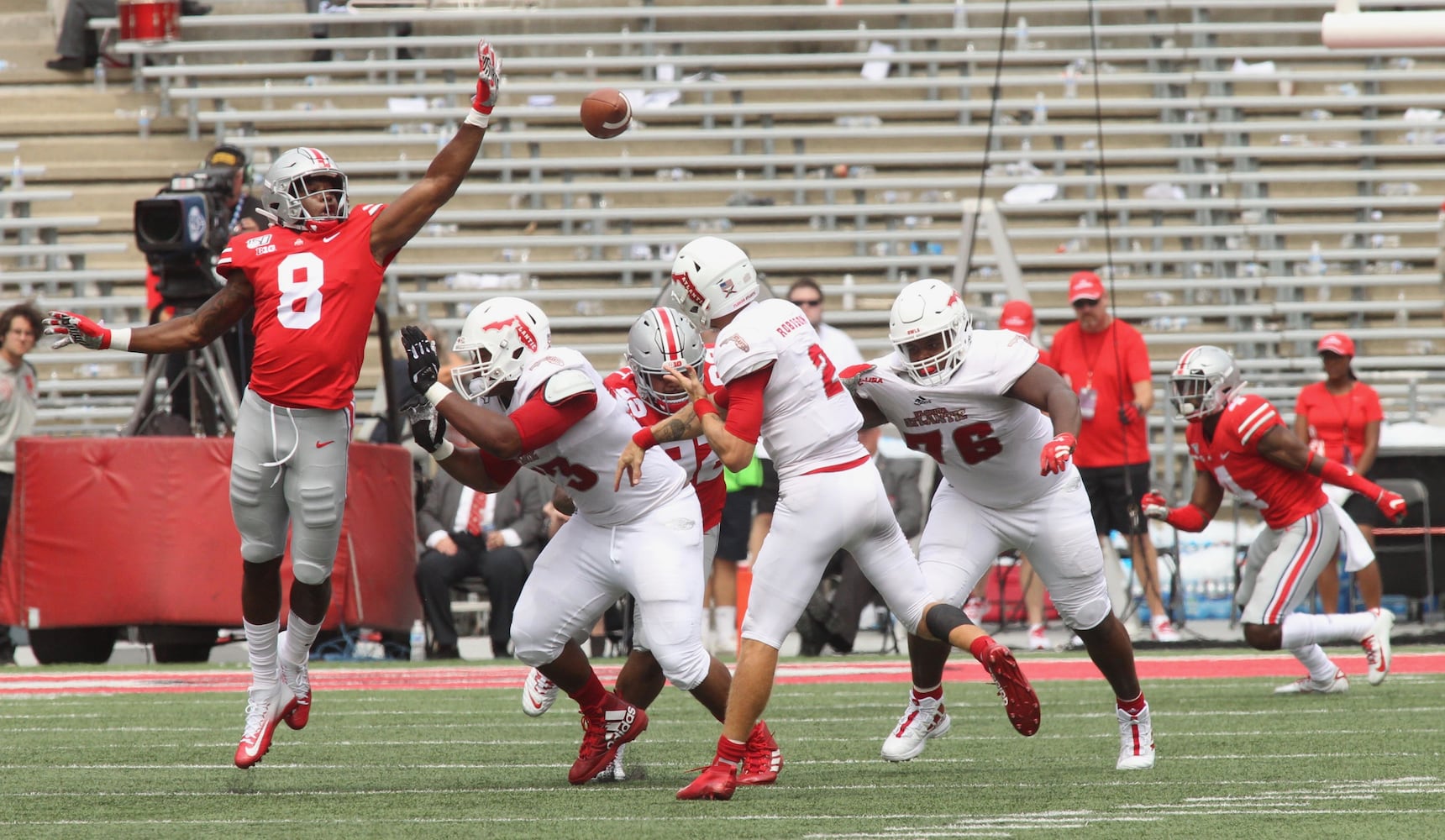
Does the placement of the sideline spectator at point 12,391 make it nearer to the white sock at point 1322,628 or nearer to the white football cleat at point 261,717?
the white football cleat at point 261,717

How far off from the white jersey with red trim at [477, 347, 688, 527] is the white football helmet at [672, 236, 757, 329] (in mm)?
369

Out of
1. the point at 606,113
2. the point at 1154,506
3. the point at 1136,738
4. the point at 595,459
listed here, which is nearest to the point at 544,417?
the point at 595,459

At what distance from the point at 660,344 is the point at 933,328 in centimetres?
80

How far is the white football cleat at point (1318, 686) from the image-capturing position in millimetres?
7625

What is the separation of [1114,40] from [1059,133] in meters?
1.42

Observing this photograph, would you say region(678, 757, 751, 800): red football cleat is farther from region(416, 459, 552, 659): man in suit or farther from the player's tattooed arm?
region(416, 459, 552, 659): man in suit

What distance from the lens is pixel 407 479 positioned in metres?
10.4

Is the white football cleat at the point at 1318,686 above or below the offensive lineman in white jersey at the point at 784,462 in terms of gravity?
below

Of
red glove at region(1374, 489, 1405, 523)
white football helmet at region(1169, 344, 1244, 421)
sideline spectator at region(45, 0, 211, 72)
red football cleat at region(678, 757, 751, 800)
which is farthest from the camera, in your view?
sideline spectator at region(45, 0, 211, 72)

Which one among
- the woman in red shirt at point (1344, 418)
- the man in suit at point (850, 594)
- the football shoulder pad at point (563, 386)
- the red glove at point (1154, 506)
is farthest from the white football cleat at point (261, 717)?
the woman in red shirt at point (1344, 418)

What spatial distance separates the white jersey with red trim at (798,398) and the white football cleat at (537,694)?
111 centimetres

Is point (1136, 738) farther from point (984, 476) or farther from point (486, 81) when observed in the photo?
point (486, 81)

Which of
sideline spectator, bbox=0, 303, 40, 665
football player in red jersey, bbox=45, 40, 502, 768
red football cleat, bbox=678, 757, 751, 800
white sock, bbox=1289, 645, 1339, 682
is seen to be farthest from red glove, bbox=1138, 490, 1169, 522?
sideline spectator, bbox=0, 303, 40, 665

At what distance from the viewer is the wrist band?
4957mm
